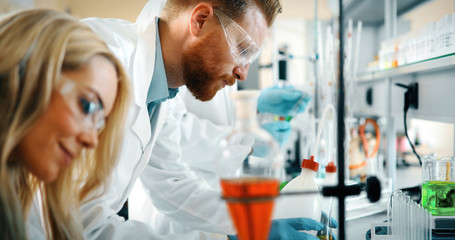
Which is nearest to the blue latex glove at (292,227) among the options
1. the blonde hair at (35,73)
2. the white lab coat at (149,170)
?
the white lab coat at (149,170)

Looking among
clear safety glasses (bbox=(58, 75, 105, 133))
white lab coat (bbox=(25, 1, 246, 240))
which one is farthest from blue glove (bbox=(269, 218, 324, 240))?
clear safety glasses (bbox=(58, 75, 105, 133))

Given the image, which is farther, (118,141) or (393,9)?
(393,9)

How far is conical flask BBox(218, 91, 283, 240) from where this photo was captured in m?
0.59

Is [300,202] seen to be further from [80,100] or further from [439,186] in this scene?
[80,100]

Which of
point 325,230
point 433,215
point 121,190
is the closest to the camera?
point 433,215

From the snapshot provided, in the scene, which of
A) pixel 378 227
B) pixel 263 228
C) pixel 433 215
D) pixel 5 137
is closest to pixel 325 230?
pixel 378 227

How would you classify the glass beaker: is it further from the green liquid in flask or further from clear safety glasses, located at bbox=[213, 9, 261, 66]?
clear safety glasses, located at bbox=[213, 9, 261, 66]

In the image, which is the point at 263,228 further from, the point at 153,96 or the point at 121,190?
the point at 153,96

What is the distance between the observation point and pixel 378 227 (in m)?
1.09

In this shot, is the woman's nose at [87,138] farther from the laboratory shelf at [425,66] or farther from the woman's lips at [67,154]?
the laboratory shelf at [425,66]

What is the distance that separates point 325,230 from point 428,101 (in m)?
1.19

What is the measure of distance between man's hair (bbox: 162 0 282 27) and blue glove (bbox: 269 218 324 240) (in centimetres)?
80

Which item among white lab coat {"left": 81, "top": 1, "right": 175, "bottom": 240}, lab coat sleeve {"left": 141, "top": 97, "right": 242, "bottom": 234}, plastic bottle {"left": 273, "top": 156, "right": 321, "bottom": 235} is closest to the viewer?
plastic bottle {"left": 273, "top": 156, "right": 321, "bottom": 235}

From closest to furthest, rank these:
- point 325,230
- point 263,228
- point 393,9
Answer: point 263,228
point 325,230
point 393,9
